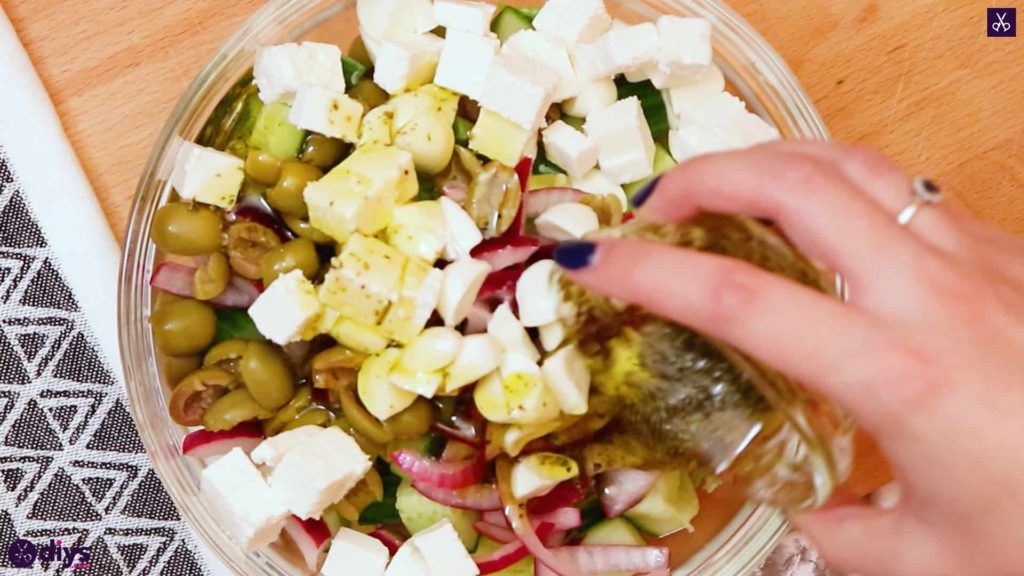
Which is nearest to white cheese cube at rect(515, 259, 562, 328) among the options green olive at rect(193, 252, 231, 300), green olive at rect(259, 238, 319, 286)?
green olive at rect(259, 238, 319, 286)

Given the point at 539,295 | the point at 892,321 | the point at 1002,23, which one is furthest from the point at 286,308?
the point at 1002,23

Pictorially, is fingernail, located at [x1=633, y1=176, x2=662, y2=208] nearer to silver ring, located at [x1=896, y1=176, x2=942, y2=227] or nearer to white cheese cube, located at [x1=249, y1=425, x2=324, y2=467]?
silver ring, located at [x1=896, y1=176, x2=942, y2=227]

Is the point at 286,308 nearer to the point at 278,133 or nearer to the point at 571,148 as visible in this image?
the point at 278,133

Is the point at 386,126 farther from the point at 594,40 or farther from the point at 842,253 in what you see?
the point at 842,253

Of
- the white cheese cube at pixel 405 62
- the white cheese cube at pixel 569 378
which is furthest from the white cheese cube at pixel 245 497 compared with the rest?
the white cheese cube at pixel 405 62

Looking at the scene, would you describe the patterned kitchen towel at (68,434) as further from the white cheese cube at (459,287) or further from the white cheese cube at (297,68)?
the white cheese cube at (459,287)

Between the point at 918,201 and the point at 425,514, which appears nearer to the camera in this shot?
the point at 918,201
